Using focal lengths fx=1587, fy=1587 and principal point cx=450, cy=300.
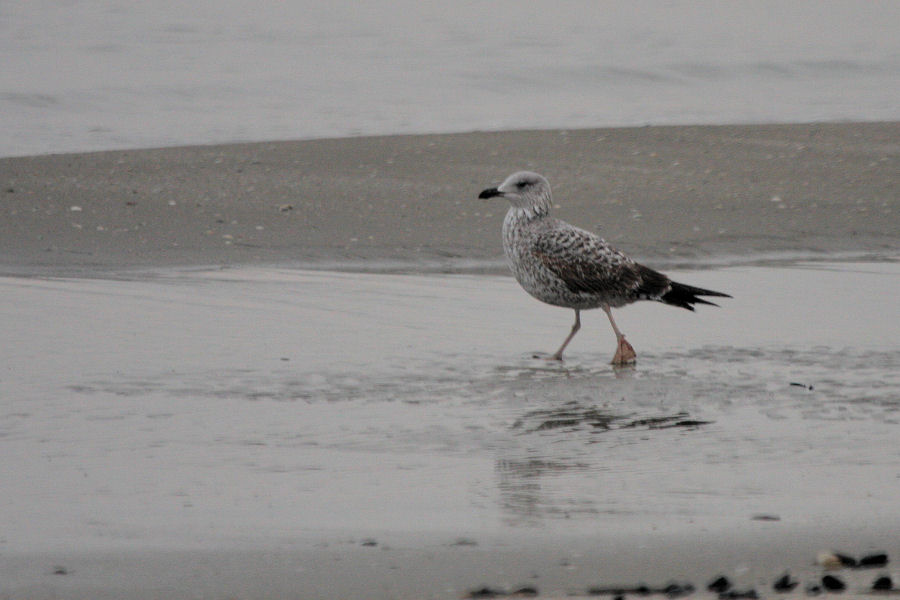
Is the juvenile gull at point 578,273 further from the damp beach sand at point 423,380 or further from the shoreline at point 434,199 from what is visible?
the shoreline at point 434,199

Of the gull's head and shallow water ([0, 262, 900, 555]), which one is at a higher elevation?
the gull's head

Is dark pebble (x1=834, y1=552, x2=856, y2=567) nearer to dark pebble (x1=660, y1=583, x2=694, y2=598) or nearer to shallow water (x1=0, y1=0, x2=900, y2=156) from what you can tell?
dark pebble (x1=660, y1=583, x2=694, y2=598)

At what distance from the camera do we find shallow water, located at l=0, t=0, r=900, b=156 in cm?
1723

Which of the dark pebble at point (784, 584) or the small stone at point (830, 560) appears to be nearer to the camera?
the dark pebble at point (784, 584)

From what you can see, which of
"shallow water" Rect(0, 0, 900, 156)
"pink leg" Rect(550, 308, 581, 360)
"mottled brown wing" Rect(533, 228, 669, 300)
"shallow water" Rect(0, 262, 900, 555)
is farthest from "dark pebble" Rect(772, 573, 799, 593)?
"shallow water" Rect(0, 0, 900, 156)

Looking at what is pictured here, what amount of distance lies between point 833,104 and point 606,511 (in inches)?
604

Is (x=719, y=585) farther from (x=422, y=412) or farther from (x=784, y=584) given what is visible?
(x=422, y=412)

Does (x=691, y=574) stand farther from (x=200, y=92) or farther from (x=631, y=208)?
(x=200, y=92)

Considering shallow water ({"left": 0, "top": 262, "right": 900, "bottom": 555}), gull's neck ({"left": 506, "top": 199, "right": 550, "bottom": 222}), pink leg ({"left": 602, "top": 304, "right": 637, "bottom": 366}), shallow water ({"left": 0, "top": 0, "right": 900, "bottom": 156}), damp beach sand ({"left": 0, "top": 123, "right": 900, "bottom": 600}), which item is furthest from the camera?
shallow water ({"left": 0, "top": 0, "right": 900, "bottom": 156})

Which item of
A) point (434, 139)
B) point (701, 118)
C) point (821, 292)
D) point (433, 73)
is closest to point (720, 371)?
point (821, 292)

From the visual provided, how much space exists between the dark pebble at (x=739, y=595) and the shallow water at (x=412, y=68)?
11.7m

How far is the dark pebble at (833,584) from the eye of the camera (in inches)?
158

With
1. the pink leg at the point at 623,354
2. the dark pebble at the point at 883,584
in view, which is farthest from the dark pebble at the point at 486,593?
the pink leg at the point at 623,354

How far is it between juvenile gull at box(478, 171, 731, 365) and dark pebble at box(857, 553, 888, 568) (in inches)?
152
